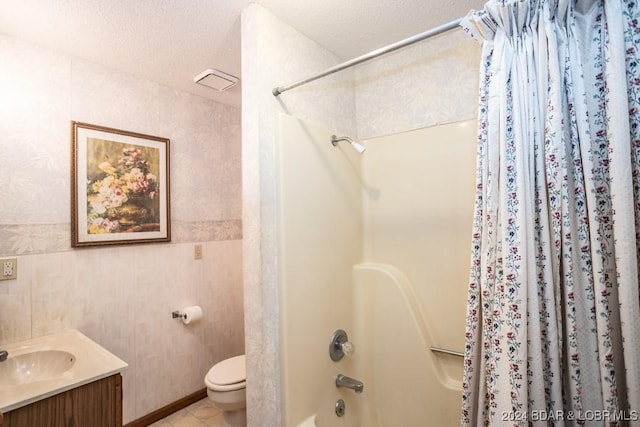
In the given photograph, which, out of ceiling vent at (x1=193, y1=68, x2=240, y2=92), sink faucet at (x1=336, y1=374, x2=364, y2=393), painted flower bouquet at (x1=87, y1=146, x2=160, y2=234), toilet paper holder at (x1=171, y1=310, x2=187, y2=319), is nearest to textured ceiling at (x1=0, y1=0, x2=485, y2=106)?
ceiling vent at (x1=193, y1=68, x2=240, y2=92)

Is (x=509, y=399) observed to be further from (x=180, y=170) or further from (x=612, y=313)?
(x=180, y=170)

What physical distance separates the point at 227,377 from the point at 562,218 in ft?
6.55

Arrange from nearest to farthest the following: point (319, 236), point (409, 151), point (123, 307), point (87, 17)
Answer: point (87, 17), point (319, 236), point (409, 151), point (123, 307)

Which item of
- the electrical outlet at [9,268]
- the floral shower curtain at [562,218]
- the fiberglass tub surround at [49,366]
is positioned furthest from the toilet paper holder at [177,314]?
the floral shower curtain at [562,218]

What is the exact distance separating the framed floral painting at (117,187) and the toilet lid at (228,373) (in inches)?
39.6

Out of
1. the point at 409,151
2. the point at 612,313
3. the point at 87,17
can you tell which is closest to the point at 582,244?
the point at 612,313

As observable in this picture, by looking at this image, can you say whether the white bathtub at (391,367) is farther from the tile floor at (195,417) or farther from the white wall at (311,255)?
the tile floor at (195,417)

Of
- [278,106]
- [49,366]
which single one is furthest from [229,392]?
[278,106]

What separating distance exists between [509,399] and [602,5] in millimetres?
1244

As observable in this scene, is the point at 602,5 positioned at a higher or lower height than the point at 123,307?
higher

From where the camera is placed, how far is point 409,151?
173 cm

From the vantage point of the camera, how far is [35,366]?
1.51 meters

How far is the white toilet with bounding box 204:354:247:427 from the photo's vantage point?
6.12ft

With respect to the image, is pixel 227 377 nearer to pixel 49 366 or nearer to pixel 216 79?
pixel 49 366
